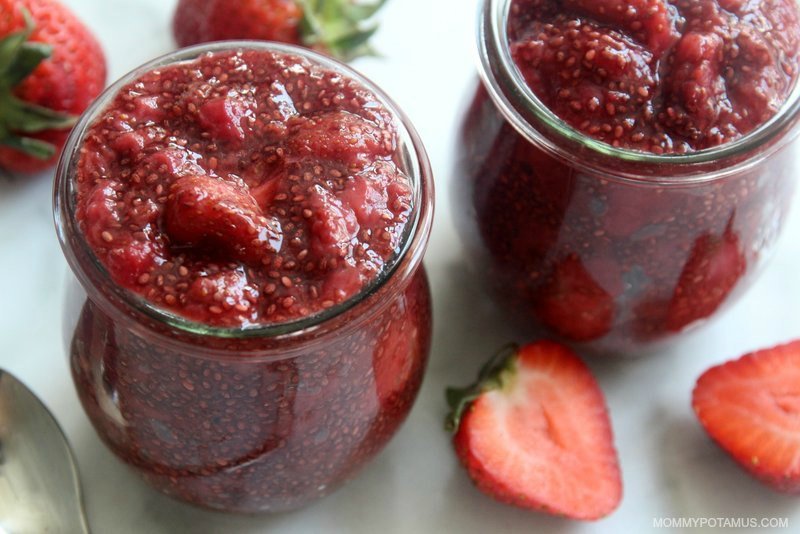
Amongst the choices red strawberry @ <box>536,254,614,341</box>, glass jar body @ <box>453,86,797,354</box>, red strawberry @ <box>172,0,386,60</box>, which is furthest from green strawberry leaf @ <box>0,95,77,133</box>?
red strawberry @ <box>536,254,614,341</box>

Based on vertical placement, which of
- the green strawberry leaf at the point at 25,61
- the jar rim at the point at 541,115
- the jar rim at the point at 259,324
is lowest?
the green strawberry leaf at the point at 25,61

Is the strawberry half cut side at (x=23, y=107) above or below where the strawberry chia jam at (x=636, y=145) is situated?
below

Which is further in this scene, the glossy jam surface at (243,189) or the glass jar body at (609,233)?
the glass jar body at (609,233)

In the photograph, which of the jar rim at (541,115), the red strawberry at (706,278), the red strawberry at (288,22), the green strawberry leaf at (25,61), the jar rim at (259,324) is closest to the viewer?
the jar rim at (259,324)

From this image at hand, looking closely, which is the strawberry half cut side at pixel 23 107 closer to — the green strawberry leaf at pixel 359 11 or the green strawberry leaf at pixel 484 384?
the green strawberry leaf at pixel 359 11

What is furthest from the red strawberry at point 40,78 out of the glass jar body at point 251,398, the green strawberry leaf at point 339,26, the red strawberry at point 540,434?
the red strawberry at point 540,434

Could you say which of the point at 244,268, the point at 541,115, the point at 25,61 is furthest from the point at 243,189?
the point at 25,61

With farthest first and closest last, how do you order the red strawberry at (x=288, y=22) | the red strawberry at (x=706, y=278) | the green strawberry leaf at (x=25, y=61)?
the red strawberry at (x=288, y=22)
the green strawberry leaf at (x=25, y=61)
the red strawberry at (x=706, y=278)
